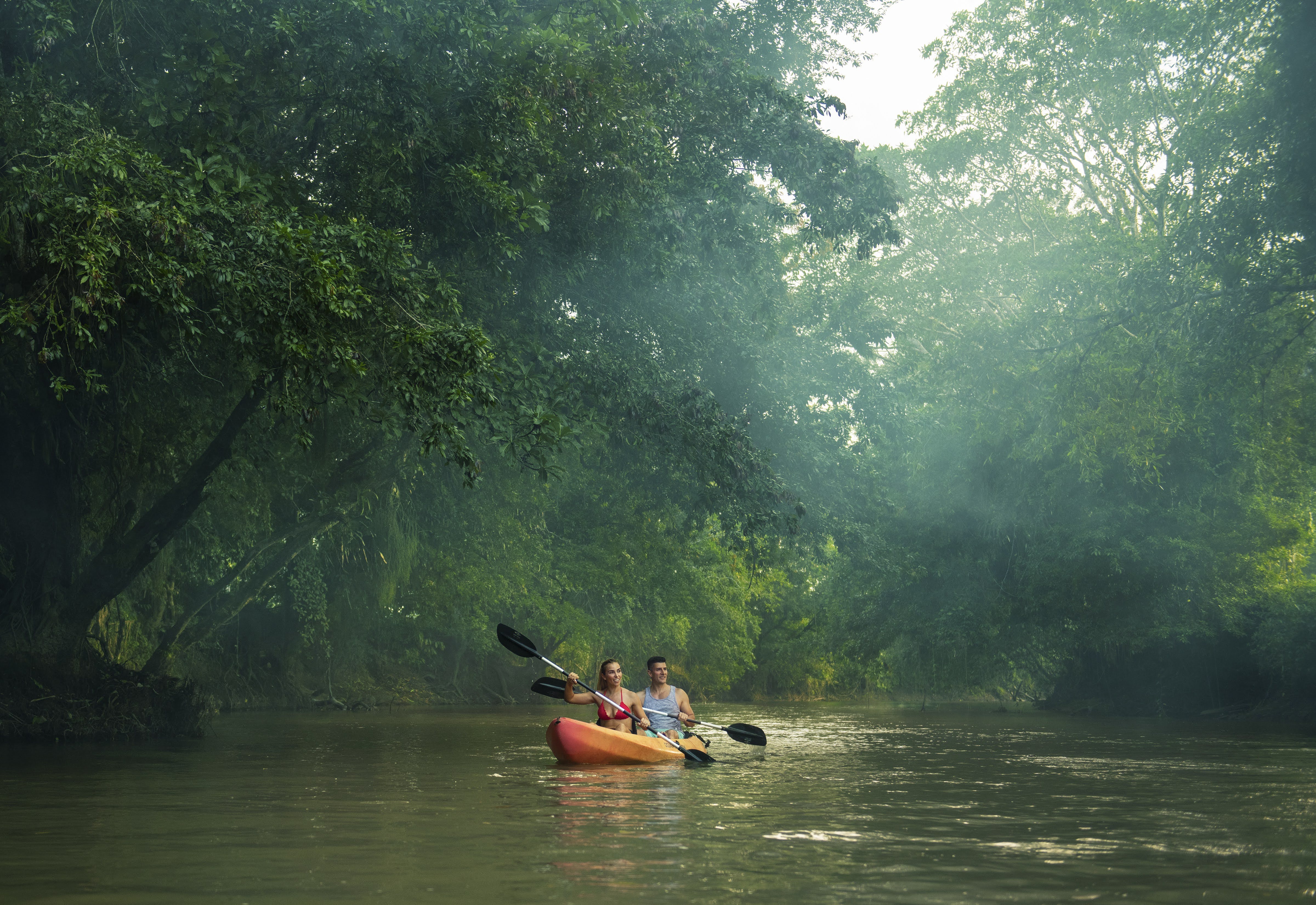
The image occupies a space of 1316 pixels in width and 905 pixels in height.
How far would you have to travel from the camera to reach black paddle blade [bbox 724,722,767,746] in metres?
15.0

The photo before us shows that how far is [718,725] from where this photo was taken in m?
15.1

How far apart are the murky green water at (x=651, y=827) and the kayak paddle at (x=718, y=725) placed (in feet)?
0.83

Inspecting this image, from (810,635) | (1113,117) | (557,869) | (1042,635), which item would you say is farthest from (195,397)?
(810,635)

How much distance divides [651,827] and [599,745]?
5127 millimetres

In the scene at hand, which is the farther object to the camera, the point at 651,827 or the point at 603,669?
the point at 603,669

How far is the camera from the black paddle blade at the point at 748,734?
15039mm

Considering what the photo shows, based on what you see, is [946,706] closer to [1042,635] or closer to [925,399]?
[1042,635]

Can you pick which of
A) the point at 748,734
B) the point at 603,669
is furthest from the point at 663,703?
the point at 603,669

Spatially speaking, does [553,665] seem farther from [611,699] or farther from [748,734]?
[748,734]

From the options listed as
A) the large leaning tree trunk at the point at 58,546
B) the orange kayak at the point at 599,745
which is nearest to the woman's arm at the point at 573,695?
the orange kayak at the point at 599,745

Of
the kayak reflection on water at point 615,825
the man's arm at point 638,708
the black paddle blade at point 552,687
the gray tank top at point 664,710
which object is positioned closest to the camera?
the kayak reflection on water at point 615,825

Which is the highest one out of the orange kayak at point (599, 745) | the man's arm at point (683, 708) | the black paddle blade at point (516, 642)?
the black paddle blade at point (516, 642)

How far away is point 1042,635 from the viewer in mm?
30047

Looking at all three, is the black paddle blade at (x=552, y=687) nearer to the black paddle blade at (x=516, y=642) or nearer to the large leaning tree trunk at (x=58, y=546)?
the black paddle blade at (x=516, y=642)
